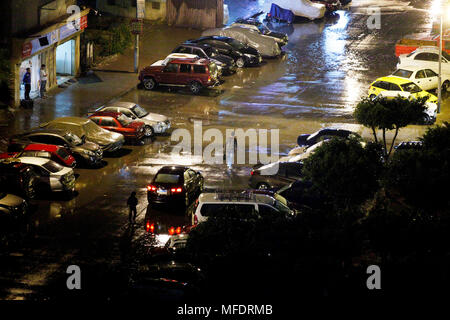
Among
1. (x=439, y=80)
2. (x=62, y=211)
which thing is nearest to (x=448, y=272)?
(x=62, y=211)

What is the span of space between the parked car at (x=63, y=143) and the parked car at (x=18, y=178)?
286 centimetres

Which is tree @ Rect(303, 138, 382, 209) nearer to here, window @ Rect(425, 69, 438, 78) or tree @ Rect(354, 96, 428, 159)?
tree @ Rect(354, 96, 428, 159)

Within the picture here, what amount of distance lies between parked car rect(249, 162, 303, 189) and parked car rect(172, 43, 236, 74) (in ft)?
50.9

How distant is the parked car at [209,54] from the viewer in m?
40.4

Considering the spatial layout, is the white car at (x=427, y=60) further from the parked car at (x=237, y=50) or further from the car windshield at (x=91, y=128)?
the car windshield at (x=91, y=128)

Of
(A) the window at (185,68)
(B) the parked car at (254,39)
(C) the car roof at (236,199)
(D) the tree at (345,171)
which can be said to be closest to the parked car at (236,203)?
(C) the car roof at (236,199)

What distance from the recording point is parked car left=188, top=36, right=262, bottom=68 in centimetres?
4194

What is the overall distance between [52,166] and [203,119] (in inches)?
396

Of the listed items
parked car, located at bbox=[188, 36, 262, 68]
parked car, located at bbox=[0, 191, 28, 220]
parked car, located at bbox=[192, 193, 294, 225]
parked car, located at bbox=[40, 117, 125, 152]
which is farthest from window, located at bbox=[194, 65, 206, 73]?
parked car, located at bbox=[0, 191, 28, 220]

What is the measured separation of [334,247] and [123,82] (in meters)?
26.4

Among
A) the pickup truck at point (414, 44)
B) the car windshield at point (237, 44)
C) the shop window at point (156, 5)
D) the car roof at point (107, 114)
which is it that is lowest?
the car roof at point (107, 114)

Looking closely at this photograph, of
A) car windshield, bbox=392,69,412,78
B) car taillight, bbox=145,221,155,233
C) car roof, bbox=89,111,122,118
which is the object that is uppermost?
car windshield, bbox=392,69,412,78

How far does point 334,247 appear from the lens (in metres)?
13.5
